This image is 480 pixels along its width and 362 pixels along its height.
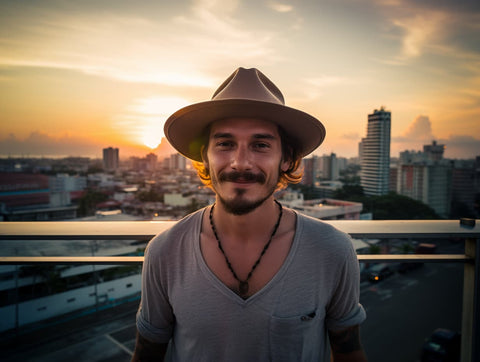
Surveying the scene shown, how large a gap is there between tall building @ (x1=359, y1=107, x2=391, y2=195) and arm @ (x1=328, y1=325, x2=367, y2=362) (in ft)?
180

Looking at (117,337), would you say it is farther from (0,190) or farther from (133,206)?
(133,206)

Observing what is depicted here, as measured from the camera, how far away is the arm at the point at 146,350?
980 millimetres

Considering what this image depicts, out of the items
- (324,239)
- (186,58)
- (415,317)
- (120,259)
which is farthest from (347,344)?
(186,58)

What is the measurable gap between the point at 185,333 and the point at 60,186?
24.7m

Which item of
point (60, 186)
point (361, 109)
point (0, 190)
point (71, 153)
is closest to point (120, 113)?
point (71, 153)

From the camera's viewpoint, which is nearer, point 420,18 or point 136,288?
point 136,288

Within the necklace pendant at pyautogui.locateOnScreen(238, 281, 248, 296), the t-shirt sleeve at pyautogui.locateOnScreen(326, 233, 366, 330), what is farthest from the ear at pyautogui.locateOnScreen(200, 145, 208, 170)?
the t-shirt sleeve at pyautogui.locateOnScreen(326, 233, 366, 330)

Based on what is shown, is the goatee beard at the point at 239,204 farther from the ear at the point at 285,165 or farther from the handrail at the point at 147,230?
the handrail at the point at 147,230

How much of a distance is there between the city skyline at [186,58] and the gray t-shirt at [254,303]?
51 centimetres

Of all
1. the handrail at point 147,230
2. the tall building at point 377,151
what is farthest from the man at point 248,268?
the tall building at point 377,151

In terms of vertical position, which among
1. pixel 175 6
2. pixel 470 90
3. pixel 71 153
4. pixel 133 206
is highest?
pixel 470 90

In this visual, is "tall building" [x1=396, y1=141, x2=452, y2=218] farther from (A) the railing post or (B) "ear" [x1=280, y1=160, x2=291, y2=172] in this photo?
(B) "ear" [x1=280, y1=160, x2=291, y2=172]

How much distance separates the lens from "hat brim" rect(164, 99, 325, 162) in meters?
0.96

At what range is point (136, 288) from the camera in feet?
6.30
